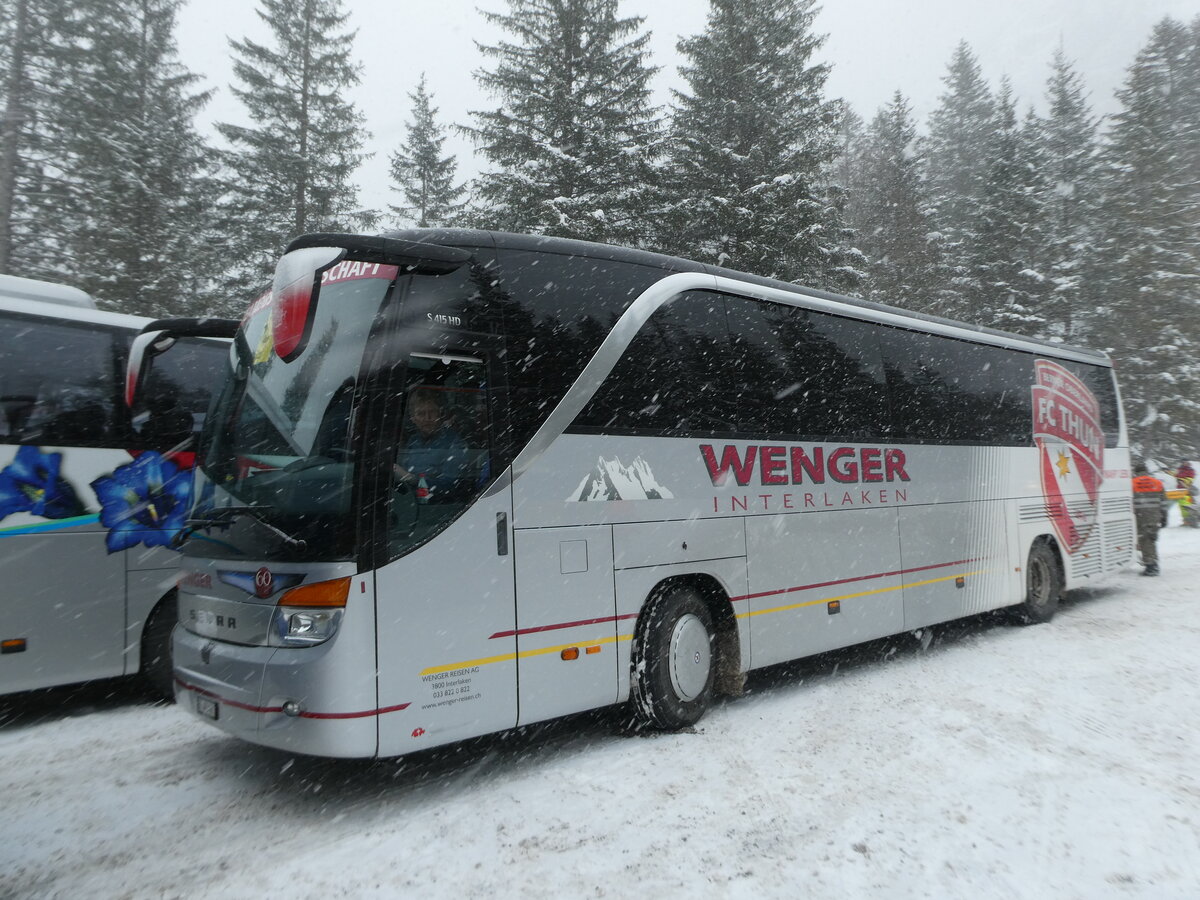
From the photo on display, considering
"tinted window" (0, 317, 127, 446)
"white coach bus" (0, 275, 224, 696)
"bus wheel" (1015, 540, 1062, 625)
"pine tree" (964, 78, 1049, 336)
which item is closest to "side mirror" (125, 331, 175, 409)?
"white coach bus" (0, 275, 224, 696)

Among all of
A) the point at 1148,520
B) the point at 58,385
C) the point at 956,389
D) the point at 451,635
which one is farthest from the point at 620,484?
the point at 1148,520

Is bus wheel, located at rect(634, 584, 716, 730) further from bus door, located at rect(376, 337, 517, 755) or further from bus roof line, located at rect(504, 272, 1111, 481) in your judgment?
bus roof line, located at rect(504, 272, 1111, 481)

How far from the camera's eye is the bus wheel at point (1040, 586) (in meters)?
10.7

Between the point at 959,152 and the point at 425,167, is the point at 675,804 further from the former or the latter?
the point at 959,152

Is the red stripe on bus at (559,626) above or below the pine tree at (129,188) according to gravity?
below

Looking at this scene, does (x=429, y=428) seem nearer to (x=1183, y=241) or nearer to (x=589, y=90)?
(x=589, y=90)

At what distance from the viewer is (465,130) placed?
22.4 m

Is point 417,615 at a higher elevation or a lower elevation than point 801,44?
lower

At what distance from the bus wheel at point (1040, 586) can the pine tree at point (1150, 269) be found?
88.3ft

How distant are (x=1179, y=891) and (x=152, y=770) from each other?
5769 mm

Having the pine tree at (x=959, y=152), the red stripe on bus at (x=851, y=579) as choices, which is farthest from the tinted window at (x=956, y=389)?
the pine tree at (x=959, y=152)

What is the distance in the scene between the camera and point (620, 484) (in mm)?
5930

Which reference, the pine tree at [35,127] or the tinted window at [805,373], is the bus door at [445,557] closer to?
the tinted window at [805,373]

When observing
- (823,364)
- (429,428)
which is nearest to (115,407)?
(429,428)
